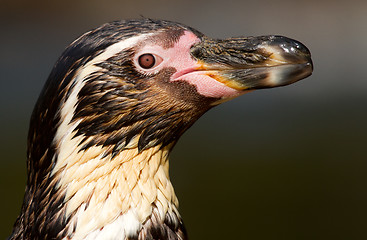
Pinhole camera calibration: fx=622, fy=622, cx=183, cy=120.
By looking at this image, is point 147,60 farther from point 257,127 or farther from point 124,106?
point 257,127

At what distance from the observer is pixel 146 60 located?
7.41ft

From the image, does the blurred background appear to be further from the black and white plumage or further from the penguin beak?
the penguin beak

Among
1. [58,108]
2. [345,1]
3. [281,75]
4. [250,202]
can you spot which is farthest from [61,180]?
[345,1]

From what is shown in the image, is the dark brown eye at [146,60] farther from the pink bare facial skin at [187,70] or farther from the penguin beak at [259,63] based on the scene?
the penguin beak at [259,63]

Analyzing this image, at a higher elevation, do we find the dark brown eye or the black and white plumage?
the dark brown eye

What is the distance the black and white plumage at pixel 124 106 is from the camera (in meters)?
2.25

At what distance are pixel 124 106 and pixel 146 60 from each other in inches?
7.3

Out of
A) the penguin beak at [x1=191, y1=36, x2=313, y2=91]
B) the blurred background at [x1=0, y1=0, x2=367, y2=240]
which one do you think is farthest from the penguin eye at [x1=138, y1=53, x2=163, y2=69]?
the blurred background at [x1=0, y1=0, x2=367, y2=240]

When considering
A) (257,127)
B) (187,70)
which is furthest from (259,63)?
(257,127)

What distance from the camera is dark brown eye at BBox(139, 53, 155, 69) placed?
7.40 ft

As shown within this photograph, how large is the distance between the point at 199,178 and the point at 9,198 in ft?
6.75

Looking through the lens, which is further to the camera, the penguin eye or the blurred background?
the blurred background

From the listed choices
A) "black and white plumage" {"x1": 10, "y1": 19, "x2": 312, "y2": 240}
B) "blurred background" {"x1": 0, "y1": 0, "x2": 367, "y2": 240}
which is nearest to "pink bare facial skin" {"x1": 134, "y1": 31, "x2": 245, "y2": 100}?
"black and white plumage" {"x1": 10, "y1": 19, "x2": 312, "y2": 240}

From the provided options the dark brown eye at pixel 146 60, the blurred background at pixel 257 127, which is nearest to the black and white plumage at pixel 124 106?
the dark brown eye at pixel 146 60
